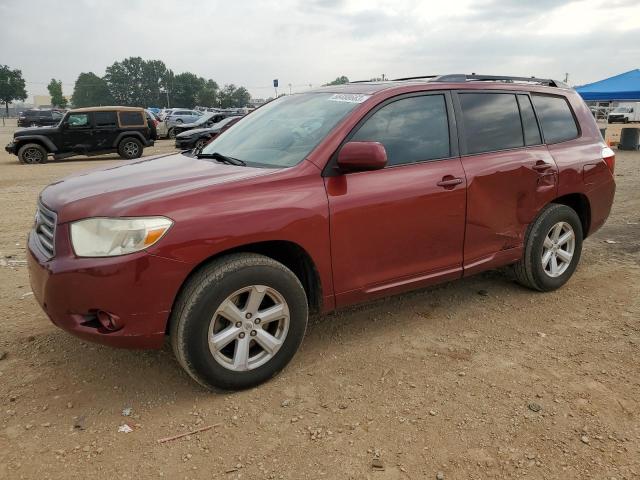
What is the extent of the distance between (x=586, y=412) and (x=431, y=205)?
1.49 m

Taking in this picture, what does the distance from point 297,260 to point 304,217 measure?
0.36 meters

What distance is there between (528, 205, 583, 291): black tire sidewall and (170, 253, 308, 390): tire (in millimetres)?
2181

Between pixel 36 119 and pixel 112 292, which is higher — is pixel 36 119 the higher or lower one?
the lower one

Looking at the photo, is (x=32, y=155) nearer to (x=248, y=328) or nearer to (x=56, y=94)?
(x=248, y=328)

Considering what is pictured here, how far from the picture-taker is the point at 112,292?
248cm

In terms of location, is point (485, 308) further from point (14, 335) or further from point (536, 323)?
point (14, 335)

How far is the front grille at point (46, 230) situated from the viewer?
8.78 ft

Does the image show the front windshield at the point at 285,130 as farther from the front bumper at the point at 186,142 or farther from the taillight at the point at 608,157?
the front bumper at the point at 186,142

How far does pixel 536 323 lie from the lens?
382 centimetres

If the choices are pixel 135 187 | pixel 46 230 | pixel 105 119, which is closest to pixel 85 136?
pixel 105 119

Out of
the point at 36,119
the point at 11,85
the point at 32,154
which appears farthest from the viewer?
the point at 11,85

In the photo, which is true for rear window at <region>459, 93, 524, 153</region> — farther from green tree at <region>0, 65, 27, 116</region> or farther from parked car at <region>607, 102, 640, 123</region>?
green tree at <region>0, 65, 27, 116</region>

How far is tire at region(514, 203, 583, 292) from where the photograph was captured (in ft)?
13.5

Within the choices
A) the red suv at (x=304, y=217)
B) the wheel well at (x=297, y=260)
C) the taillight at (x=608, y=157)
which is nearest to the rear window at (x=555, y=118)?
the red suv at (x=304, y=217)
